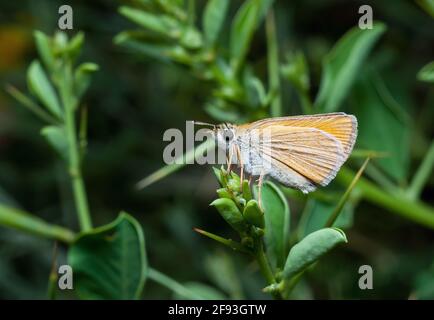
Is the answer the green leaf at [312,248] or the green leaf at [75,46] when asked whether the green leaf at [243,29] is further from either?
the green leaf at [312,248]

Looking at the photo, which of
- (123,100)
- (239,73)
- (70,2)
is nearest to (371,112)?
(239,73)

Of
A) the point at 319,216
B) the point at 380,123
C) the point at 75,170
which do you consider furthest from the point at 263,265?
the point at 380,123

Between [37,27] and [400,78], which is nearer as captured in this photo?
[400,78]

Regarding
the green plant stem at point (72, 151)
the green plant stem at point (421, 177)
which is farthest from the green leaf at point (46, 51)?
the green plant stem at point (421, 177)

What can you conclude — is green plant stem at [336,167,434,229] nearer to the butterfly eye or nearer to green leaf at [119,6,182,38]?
the butterfly eye

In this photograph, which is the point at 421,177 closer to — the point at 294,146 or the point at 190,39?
the point at 294,146

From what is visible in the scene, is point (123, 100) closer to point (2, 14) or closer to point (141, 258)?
point (2, 14)
